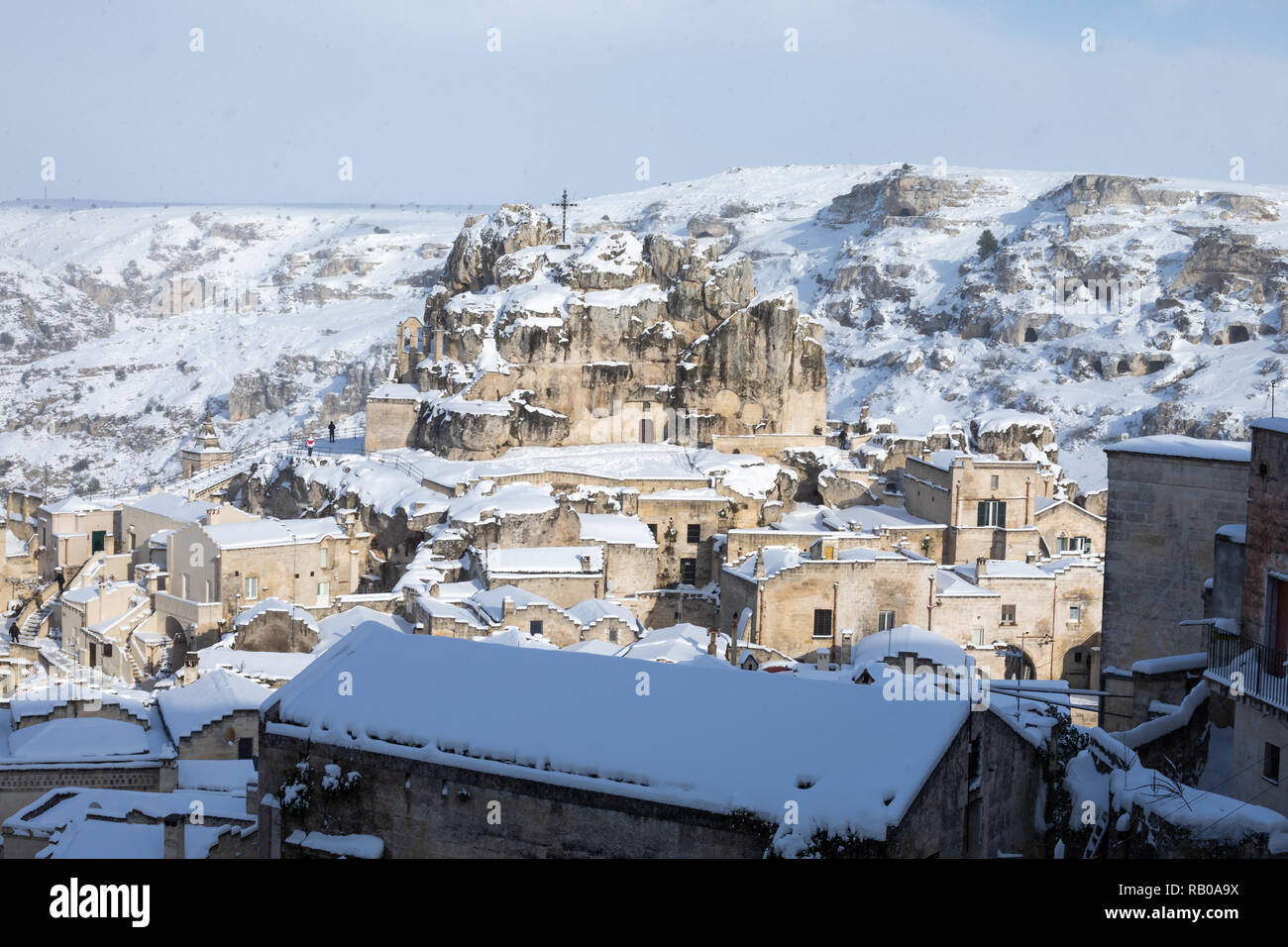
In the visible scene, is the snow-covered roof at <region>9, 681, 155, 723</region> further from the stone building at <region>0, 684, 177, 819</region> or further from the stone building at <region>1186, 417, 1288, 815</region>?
the stone building at <region>1186, 417, 1288, 815</region>

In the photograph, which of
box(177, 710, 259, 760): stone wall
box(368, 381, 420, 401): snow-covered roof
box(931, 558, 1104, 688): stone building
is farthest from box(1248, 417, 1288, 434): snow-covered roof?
box(368, 381, 420, 401): snow-covered roof

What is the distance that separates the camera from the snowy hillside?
114 m

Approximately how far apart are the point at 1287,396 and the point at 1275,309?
3056 centimetres

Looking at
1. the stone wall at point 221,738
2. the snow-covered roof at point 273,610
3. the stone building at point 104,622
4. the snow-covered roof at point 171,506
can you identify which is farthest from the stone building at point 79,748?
the snow-covered roof at point 171,506

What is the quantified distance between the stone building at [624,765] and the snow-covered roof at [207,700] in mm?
15997

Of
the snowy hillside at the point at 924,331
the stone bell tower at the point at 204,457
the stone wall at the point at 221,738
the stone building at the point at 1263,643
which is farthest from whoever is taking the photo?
the snowy hillside at the point at 924,331

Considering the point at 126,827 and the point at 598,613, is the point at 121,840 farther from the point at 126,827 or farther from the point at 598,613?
the point at 598,613

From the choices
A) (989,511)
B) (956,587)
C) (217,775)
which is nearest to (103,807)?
(217,775)

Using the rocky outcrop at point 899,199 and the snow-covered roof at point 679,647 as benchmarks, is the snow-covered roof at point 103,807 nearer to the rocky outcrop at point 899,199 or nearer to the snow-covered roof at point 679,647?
the snow-covered roof at point 679,647

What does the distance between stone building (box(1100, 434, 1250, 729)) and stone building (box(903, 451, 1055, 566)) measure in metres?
29.4

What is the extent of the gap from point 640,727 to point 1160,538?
1127cm

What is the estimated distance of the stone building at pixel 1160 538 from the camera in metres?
22.1
